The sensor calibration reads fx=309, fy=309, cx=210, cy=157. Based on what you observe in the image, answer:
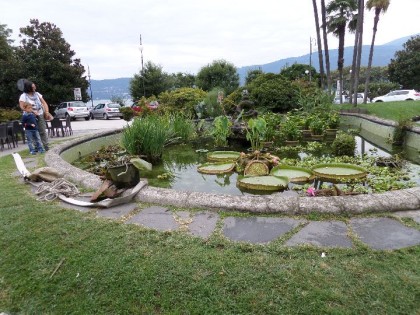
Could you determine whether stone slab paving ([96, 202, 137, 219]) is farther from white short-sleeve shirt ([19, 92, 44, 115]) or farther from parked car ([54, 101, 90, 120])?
parked car ([54, 101, 90, 120])

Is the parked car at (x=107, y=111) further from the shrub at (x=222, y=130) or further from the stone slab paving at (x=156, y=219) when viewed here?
the stone slab paving at (x=156, y=219)

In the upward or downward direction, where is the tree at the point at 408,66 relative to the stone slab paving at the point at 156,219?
upward

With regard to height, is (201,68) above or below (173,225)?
above

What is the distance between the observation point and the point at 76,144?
648cm

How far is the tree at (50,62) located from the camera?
72.5ft

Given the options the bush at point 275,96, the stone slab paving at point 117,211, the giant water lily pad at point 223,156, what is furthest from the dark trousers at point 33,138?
the bush at point 275,96

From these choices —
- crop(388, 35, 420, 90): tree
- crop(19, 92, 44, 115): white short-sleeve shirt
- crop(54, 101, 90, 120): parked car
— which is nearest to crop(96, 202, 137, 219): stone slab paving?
crop(19, 92, 44, 115): white short-sleeve shirt

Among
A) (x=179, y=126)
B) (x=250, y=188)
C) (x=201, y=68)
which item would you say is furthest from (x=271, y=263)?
(x=201, y=68)

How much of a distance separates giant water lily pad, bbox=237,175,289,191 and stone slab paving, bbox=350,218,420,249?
1148 mm

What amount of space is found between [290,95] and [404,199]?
8.97 metres

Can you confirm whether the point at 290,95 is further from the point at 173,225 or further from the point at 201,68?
the point at 201,68

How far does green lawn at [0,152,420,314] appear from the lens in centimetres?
160

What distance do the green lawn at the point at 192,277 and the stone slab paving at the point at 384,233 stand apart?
0.35 ft

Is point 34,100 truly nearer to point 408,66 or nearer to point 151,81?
point 151,81
